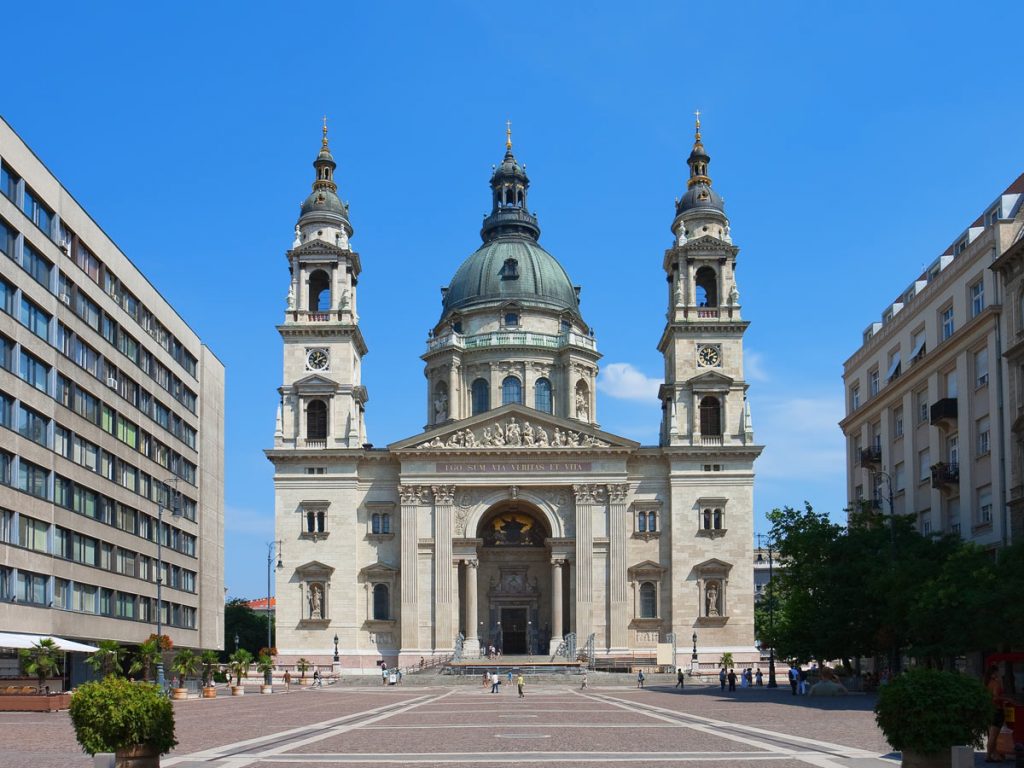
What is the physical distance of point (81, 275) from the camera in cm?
6475

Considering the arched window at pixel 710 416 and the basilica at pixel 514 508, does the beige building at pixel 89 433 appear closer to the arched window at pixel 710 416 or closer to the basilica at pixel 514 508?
the basilica at pixel 514 508

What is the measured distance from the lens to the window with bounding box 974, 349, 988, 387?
53031mm

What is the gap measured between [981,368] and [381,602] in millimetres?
48542

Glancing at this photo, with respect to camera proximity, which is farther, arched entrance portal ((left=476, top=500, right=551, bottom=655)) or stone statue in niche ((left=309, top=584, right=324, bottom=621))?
arched entrance portal ((left=476, top=500, right=551, bottom=655))

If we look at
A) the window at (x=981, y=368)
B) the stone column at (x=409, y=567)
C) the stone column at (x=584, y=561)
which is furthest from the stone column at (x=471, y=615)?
the window at (x=981, y=368)

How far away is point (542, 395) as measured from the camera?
103375 millimetres

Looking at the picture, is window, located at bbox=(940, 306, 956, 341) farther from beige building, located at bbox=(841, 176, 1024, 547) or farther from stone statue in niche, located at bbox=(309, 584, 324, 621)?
stone statue in niche, located at bbox=(309, 584, 324, 621)

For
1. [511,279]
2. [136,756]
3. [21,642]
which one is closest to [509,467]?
[511,279]

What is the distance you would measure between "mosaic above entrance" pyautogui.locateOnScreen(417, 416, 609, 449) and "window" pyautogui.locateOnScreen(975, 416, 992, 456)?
3909cm

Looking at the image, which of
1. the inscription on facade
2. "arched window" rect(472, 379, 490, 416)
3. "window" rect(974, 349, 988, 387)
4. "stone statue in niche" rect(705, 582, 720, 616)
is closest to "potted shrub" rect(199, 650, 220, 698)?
the inscription on facade

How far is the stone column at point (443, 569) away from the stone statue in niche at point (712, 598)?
54.6 feet

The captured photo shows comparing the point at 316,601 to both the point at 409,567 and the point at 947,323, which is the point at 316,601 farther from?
the point at 947,323

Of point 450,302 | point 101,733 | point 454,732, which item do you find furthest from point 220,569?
point 101,733

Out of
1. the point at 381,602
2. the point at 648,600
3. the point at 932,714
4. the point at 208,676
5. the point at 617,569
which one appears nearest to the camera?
the point at 932,714
